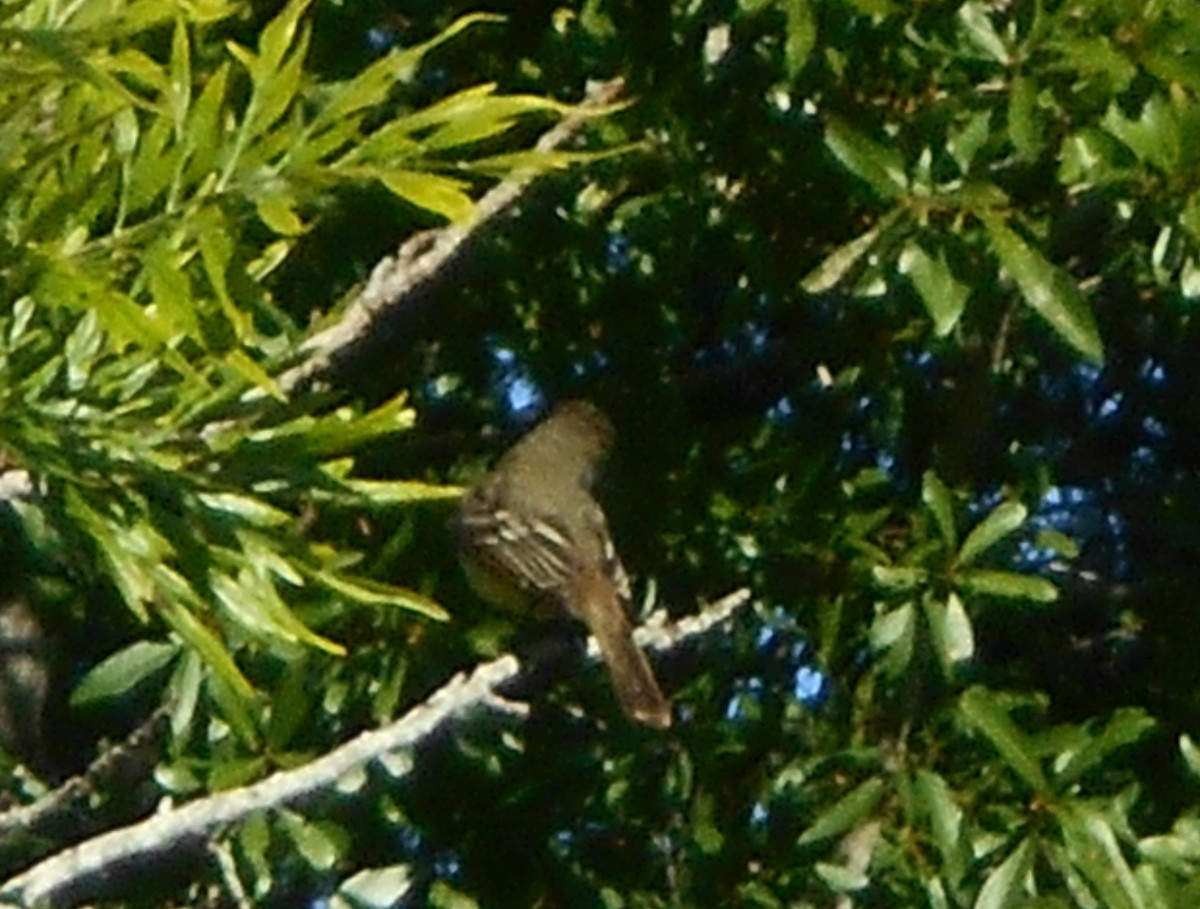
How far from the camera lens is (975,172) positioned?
465cm

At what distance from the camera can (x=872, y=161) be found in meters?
4.66

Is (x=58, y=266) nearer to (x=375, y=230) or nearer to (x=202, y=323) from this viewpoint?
(x=202, y=323)

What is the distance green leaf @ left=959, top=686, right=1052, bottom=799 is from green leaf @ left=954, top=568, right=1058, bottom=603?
0.15 meters

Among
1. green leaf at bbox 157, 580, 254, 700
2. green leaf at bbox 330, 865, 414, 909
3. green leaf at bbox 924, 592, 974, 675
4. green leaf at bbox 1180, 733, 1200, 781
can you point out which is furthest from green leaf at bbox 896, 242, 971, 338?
green leaf at bbox 330, 865, 414, 909

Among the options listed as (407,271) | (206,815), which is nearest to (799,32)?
(407,271)

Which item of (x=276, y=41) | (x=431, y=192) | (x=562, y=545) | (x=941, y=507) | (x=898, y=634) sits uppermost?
(x=276, y=41)

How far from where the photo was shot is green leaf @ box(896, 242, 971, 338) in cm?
455

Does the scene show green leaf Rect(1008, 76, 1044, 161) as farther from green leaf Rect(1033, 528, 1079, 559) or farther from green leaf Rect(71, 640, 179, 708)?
green leaf Rect(71, 640, 179, 708)

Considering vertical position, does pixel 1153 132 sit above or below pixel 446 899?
above

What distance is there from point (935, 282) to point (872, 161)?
18 cm

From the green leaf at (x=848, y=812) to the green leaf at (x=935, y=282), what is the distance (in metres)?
0.80

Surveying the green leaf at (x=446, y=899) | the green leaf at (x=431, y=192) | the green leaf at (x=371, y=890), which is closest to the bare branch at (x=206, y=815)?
the green leaf at (x=431, y=192)

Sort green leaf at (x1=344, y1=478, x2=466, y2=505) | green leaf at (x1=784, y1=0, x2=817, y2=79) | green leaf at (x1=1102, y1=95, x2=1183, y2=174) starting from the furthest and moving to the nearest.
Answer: green leaf at (x1=784, y1=0, x2=817, y2=79), green leaf at (x1=1102, y1=95, x2=1183, y2=174), green leaf at (x1=344, y1=478, x2=466, y2=505)

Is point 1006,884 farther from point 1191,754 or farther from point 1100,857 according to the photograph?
point 1191,754
